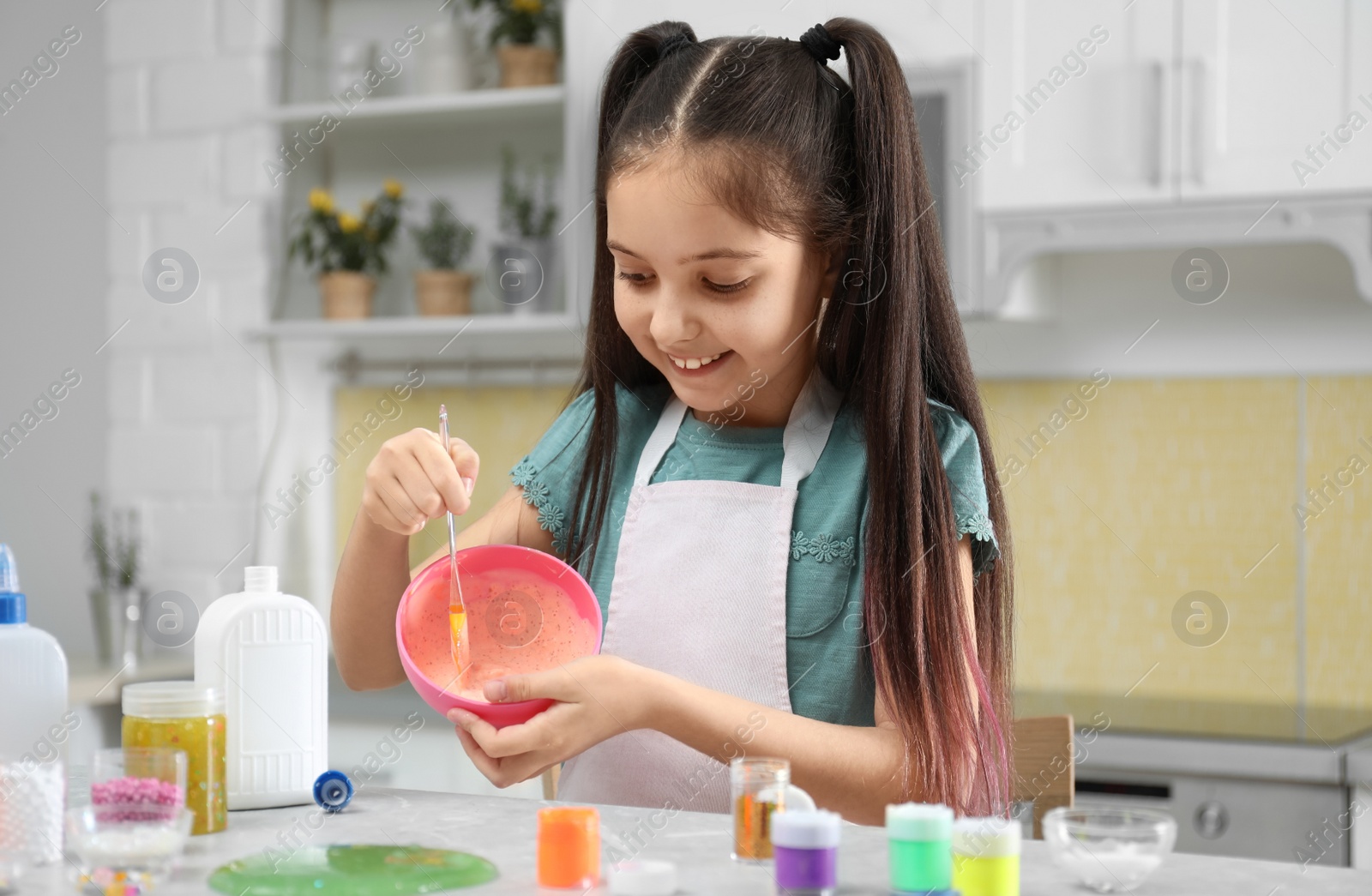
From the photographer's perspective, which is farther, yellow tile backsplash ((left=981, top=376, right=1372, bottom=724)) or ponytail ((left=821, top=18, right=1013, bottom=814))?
yellow tile backsplash ((left=981, top=376, right=1372, bottom=724))

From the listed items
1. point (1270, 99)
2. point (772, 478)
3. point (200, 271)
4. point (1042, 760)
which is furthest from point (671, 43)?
point (200, 271)

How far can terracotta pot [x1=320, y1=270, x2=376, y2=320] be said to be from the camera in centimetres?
267

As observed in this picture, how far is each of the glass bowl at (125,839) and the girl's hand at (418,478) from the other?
0.29 m

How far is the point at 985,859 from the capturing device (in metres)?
0.78

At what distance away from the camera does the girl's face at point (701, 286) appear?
111 centimetres

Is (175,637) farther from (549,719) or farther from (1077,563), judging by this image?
(549,719)

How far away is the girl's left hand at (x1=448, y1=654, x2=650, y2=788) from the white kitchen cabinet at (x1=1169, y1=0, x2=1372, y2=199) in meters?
1.41

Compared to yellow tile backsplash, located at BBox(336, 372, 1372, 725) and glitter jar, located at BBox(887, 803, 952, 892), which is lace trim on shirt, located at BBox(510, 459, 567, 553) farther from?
yellow tile backsplash, located at BBox(336, 372, 1372, 725)

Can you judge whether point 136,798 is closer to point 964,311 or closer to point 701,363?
point 701,363

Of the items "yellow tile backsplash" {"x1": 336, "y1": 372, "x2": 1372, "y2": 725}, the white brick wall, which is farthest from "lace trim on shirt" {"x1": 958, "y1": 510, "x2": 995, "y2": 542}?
the white brick wall

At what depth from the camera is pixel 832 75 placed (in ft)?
4.03

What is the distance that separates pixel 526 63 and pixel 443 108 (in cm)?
17

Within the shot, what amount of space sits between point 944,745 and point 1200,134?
4.16 feet

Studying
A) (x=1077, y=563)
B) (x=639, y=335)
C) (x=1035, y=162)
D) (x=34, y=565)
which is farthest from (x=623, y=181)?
(x=34, y=565)
